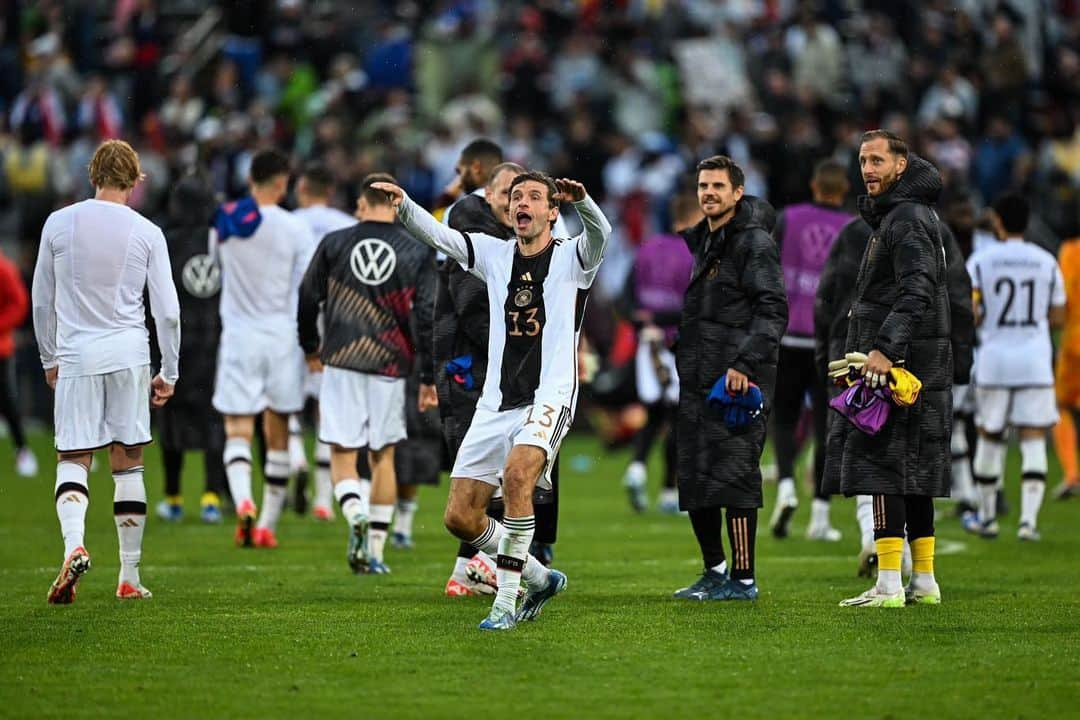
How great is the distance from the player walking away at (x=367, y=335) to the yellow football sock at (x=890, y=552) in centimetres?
342

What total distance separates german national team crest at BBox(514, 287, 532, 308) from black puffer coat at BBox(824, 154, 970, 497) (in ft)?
6.02

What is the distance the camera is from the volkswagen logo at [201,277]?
48.8 ft

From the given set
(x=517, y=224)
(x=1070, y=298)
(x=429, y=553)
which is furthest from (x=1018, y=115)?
(x=517, y=224)

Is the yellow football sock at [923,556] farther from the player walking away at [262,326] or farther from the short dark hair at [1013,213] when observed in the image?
the player walking away at [262,326]

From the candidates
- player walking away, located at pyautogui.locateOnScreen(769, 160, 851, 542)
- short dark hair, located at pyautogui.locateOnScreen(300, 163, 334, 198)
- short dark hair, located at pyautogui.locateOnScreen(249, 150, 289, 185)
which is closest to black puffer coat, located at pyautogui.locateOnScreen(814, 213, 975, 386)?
player walking away, located at pyautogui.locateOnScreen(769, 160, 851, 542)

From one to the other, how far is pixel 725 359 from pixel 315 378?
605cm

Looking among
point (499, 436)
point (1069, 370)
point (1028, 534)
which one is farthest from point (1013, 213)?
point (499, 436)

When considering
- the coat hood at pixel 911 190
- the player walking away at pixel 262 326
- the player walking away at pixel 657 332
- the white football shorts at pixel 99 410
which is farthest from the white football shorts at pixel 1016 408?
the white football shorts at pixel 99 410

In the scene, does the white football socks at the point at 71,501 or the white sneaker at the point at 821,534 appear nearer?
the white football socks at the point at 71,501

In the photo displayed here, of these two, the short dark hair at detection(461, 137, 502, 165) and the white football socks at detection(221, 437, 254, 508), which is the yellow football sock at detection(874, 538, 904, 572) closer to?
the short dark hair at detection(461, 137, 502, 165)

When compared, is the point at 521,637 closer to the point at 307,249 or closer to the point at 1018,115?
the point at 307,249

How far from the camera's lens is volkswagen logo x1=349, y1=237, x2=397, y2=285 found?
39.3ft

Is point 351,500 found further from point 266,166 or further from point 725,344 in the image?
point 266,166

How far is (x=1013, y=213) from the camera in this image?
13906 millimetres
